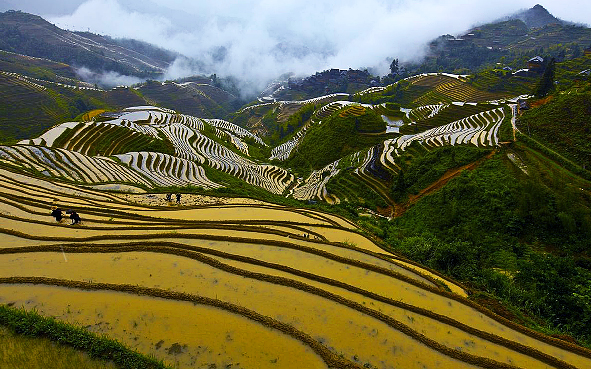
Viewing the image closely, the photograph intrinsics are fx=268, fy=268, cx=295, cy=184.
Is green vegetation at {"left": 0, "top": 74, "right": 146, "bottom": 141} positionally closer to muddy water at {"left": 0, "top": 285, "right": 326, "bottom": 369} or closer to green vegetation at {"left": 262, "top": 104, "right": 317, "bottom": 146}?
green vegetation at {"left": 262, "top": 104, "right": 317, "bottom": 146}

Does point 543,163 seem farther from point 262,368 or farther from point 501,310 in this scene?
point 262,368

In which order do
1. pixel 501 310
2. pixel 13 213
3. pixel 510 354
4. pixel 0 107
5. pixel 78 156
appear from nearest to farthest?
pixel 510 354
pixel 501 310
pixel 13 213
pixel 78 156
pixel 0 107

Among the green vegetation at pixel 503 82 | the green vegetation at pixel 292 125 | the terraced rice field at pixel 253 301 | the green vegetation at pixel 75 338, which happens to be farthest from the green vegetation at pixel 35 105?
the green vegetation at pixel 503 82

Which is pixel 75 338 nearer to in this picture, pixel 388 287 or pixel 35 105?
pixel 388 287

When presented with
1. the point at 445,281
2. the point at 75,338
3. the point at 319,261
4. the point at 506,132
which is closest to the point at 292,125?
the point at 506,132

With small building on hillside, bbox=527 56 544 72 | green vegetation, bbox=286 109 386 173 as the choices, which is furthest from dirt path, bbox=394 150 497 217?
small building on hillside, bbox=527 56 544 72

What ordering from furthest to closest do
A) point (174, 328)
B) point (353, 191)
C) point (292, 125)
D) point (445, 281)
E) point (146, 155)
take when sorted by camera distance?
point (292, 125) < point (146, 155) < point (353, 191) < point (445, 281) < point (174, 328)

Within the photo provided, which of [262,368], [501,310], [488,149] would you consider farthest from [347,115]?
[262,368]
